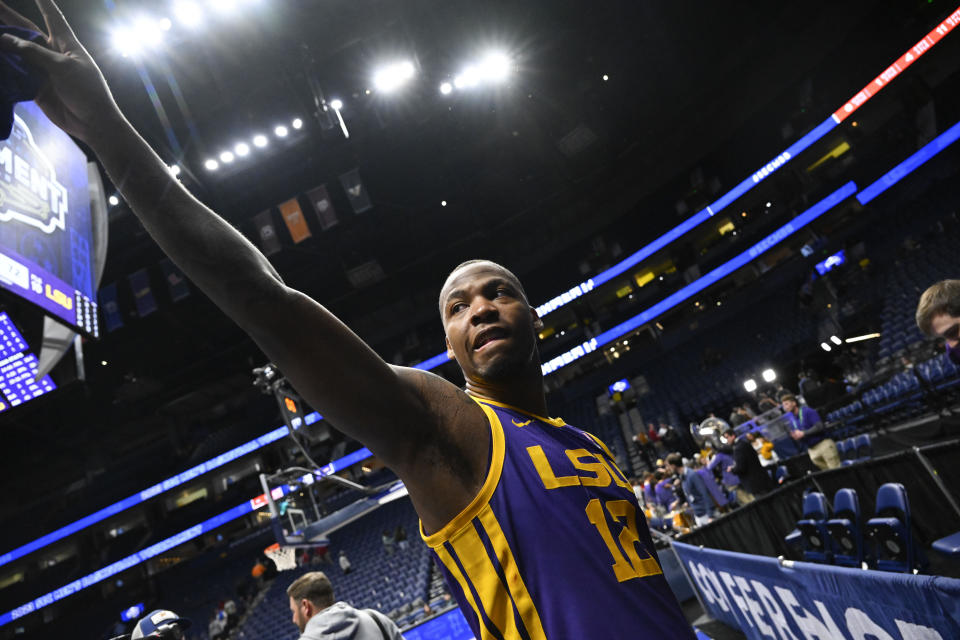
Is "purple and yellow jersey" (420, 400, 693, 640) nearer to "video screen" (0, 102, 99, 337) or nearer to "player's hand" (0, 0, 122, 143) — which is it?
"player's hand" (0, 0, 122, 143)

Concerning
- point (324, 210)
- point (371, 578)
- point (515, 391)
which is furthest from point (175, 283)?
point (515, 391)

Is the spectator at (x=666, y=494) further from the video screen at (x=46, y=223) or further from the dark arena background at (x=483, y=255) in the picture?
the video screen at (x=46, y=223)

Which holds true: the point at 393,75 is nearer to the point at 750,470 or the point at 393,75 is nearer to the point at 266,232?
the point at 266,232

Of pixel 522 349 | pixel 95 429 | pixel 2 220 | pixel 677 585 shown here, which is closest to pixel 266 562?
pixel 95 429

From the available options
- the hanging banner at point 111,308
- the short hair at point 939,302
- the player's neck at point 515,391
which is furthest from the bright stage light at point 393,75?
the player's neck at point 515,391

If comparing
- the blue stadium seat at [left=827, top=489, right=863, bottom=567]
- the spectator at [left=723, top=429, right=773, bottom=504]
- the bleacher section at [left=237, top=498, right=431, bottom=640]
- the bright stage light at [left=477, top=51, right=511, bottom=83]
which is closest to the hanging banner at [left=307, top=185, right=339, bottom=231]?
the bright stage light at [left=477, top=51, right=511, bottom=83]

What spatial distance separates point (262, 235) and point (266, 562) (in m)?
13.1

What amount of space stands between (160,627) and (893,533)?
4434mm

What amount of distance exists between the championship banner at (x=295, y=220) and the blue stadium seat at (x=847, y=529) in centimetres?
1526

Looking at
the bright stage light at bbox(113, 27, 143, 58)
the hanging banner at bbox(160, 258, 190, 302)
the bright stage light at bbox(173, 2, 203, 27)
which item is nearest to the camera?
the bright stage light at bbox(113, 27, 143, 58)

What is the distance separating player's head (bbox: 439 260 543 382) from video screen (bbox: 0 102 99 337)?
4.02 meters

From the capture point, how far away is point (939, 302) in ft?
9.98

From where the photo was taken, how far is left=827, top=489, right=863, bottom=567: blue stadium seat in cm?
395

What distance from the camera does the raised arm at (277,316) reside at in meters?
0.98
